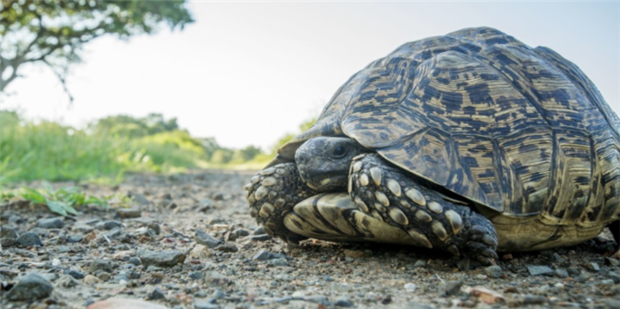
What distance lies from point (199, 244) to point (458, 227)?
A: 4.93 feet

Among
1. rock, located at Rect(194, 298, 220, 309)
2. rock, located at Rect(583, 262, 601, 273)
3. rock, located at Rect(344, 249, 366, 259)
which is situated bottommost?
rock, located at Rect(583, 262, 601, 273)

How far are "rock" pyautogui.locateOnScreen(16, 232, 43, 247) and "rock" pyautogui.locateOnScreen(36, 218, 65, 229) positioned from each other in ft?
1.92

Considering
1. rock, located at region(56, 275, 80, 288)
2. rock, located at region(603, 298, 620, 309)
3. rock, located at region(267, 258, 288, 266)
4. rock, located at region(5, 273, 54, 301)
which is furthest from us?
rock, located at region(267, 258, 288, 266)

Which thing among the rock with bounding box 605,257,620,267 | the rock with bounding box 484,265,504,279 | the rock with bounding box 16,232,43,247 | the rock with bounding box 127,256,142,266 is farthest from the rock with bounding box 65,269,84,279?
the rock with bounding box 605,257,620,267

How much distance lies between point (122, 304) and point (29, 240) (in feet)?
4.77

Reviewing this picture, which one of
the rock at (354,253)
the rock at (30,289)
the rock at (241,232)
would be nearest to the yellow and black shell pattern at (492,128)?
the rock at (354,253)

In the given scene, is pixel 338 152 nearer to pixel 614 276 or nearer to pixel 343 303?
pixel 343 303

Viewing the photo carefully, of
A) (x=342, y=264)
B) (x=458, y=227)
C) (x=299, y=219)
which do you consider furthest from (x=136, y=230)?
(x=458, y=227)

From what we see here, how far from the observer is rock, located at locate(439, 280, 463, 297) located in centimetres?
185

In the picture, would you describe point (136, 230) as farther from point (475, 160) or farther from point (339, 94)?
point (475, 160)

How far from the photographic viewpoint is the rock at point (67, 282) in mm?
1916

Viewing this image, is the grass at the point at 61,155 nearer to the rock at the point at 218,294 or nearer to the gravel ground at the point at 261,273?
the gravel ground at the point at 261,273

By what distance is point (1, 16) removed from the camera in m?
16.3

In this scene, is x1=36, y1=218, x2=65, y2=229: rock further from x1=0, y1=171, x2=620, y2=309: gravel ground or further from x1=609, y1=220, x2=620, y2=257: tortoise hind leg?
x1=609, y1=220, x2=620, y2=257: tortoise hind leg
